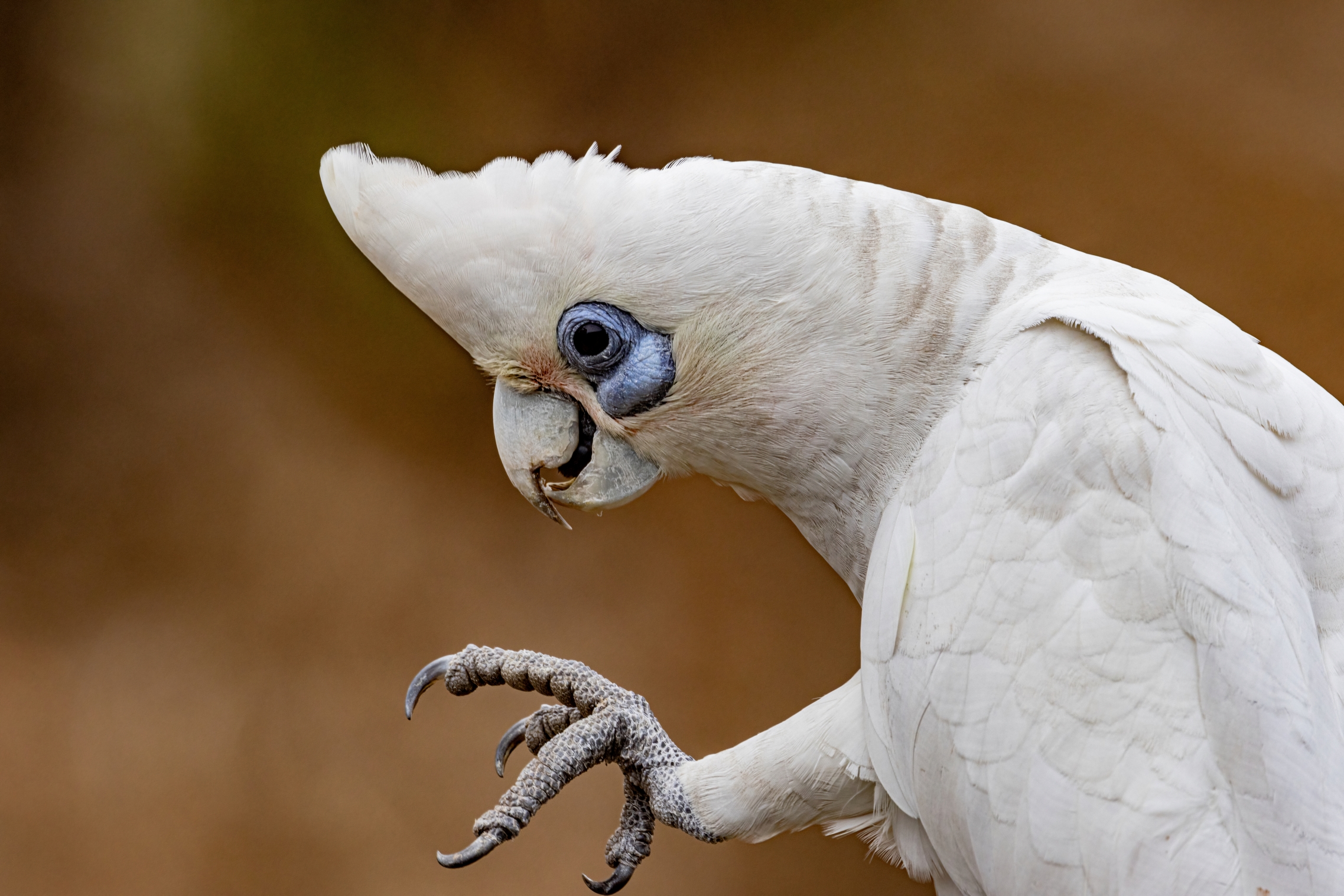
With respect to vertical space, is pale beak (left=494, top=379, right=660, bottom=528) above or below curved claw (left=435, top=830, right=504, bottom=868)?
above

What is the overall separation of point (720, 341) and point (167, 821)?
212cm

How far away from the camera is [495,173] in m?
1.15

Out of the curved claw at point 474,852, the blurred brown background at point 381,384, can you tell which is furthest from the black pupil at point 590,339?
the blurred brown background at point 381,384

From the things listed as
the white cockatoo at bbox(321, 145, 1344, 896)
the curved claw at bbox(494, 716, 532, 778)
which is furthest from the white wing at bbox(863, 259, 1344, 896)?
the curved claw at bbox(494, 716, 532, 778)

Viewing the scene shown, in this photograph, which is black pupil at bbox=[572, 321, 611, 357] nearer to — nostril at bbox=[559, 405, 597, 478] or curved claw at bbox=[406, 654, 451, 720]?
nostril at bbox=[559, 405, 597, 478]

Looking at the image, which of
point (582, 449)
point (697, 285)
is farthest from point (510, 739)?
point (697, 285)

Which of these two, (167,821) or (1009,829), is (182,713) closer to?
(167,821)

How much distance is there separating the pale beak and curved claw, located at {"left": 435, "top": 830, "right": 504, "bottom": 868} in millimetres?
442

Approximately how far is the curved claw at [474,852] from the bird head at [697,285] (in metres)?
0.57

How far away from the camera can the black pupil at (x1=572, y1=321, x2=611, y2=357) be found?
1.16 metres

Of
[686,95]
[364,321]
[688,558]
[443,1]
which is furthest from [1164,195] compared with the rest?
[364,321]

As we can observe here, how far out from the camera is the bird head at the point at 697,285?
113cm

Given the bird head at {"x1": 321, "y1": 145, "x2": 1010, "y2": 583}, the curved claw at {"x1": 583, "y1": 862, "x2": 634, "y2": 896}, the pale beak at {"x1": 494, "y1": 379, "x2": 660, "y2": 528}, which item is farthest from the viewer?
the curved claw at {"x1": 583, "y1": 862, "x2": 634, "y2": 896}

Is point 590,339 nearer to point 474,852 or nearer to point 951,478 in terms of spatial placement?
point 951,478
